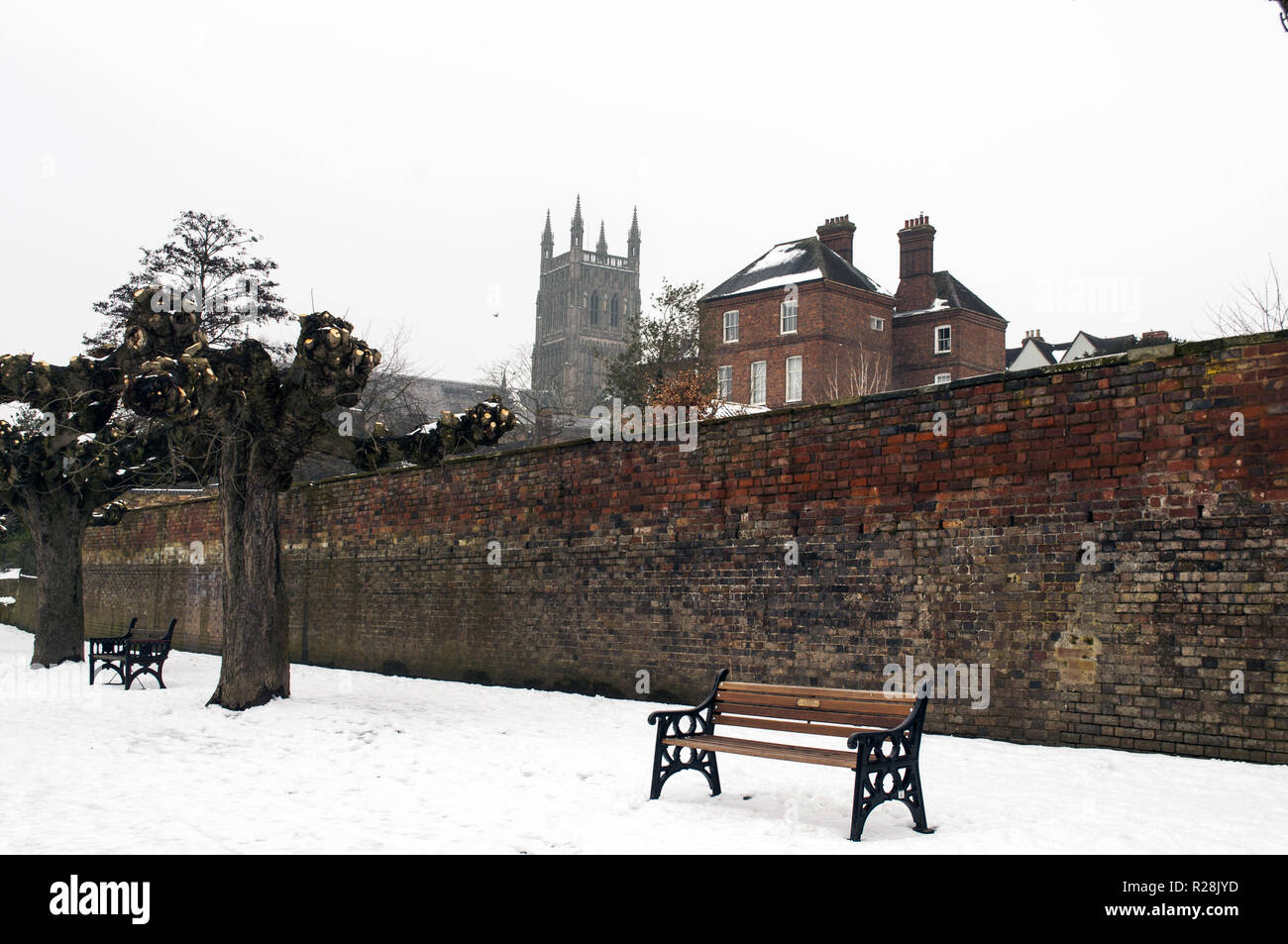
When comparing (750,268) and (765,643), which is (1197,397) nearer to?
(765,643)

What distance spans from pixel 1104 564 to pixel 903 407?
90.0 inches

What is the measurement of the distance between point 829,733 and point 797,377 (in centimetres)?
3310

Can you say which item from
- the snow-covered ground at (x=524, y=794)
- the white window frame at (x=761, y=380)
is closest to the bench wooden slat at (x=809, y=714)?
the snow-covered ground at (x=524, y=794)

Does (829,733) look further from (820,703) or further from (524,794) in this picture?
(524,794)

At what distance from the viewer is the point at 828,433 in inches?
399

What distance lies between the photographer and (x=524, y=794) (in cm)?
723

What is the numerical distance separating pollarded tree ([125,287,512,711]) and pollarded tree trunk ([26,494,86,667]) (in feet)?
21.2

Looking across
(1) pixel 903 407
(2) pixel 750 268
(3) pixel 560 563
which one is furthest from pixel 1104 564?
(2) pixel 750 268

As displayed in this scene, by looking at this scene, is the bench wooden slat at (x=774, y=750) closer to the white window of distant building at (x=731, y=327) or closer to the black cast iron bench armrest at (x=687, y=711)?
the black cast iron bench armrest at (x=687, y=711)

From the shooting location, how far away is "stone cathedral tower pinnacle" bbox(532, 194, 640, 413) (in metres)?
114

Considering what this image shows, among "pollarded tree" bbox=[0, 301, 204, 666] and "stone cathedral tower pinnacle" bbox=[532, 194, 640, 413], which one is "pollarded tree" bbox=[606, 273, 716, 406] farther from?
"stone cathedral tower pinnacle" bbox=[532, 194, 640, 413]

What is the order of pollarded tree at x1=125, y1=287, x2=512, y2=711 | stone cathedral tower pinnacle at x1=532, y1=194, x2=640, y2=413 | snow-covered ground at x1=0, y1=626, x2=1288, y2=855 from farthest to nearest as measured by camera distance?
stone cathedral tower pinnacle at x1=532, y1=194, x2=640, y2=413 → pollarded tree at x1=125, y1=287, x2=512, y2=711 → snow-covered ground at x1=0, y1=626, x2=1288, y2=855

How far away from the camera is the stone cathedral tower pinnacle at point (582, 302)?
114m

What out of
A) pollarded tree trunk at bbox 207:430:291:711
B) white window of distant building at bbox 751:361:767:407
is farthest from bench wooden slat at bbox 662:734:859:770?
white window of distant building at bbox 751:361:767:407
